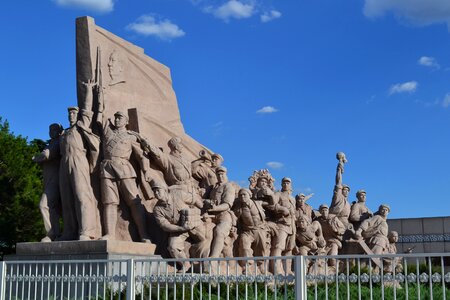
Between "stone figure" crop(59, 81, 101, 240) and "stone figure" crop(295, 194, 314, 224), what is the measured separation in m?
4.46

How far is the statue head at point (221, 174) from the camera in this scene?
10172mm

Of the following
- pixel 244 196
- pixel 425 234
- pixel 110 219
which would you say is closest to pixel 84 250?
pixel 110 219

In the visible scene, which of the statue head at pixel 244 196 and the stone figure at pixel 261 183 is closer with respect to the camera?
the statue head at pixel 244 196

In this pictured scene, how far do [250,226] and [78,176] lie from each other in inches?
113

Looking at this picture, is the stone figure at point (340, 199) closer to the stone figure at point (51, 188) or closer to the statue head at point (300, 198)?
the statue head at point (300, 198)

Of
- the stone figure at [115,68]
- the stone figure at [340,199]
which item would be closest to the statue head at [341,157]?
the stone figure at [340,199]

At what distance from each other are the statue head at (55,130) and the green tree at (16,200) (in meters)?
7.25

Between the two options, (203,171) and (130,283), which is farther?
(203,171)

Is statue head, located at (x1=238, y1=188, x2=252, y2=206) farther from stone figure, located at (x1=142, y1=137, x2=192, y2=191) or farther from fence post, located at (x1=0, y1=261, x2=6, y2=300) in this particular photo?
fence post, located at (x1=0, y1=261, x2=6, y2=300)

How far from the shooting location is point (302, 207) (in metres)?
12.8

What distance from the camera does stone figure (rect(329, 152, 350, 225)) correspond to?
1454cm

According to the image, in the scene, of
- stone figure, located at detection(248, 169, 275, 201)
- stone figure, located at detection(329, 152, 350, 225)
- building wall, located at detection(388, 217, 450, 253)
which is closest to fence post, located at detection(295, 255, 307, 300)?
stone figure, located at detection(248, 169, 275, 201)

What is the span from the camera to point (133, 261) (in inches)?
228

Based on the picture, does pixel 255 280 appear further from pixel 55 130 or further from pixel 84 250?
pixel 55 130
